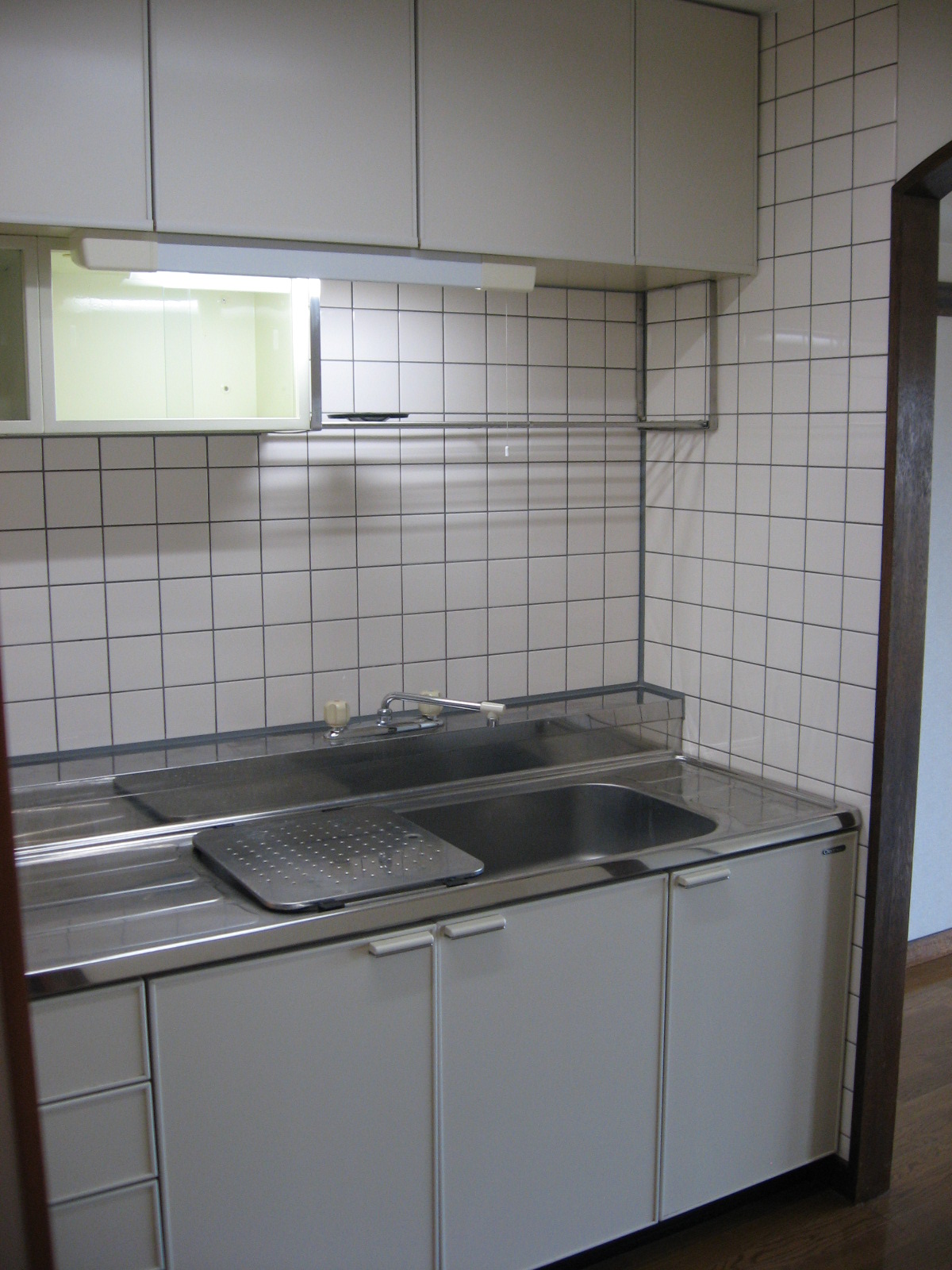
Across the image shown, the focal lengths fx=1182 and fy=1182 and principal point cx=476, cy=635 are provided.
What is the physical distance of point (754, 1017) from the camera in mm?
2354

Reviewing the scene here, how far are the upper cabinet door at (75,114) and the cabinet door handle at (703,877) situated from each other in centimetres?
147

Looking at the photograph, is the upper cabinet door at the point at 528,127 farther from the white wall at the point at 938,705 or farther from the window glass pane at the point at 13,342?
the white wall at the point at 938,705

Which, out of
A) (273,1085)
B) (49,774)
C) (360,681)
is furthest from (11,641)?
(273,1085)

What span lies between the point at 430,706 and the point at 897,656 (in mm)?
976

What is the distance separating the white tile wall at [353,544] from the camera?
7.53ft

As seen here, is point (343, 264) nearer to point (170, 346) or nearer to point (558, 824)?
point (170, 346)

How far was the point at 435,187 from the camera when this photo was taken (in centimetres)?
217

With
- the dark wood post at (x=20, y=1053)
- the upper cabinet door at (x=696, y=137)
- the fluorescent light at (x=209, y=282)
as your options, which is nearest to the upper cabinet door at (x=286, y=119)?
the fluorescent light at (x=209, y=282)

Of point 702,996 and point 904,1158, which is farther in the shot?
point 904,1158

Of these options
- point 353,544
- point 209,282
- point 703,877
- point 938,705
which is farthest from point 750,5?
point 938,705

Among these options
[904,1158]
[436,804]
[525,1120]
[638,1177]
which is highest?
[436,804]

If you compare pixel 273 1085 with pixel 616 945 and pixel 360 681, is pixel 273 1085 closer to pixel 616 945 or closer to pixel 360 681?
pixel 616 945

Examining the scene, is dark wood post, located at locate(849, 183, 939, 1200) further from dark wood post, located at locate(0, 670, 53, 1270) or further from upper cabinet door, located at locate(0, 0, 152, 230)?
dark wood post, located at locate(0, 670, 53, 1270)

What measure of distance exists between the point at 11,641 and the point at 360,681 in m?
0.74
